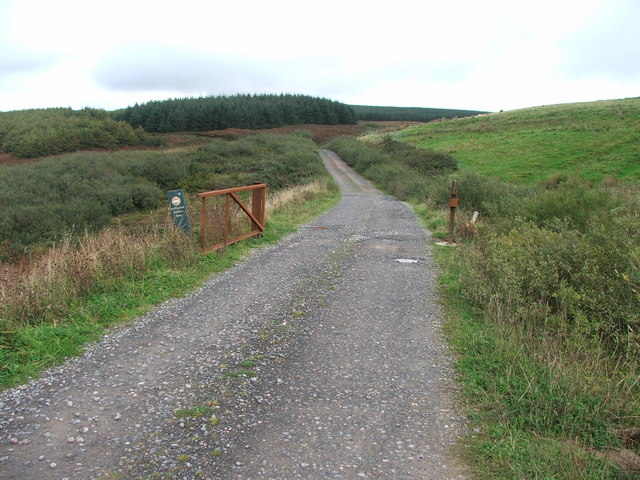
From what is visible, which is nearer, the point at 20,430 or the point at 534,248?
the point at 20,430

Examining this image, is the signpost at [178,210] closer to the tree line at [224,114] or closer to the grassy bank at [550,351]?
the grassy bank at [550,351]

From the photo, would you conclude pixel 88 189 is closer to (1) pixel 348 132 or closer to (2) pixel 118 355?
(2) pixel 118 355

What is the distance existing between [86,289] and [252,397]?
364 centimetres

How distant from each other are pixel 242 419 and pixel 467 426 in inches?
69.0

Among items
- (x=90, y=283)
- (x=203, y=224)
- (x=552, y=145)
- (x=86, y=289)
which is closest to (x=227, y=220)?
(x=203, y=224)

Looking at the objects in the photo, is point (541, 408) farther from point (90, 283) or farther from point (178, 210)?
point (178, 210)

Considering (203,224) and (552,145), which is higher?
(552,145)

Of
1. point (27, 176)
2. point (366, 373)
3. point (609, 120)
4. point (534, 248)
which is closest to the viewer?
point (366, 373)

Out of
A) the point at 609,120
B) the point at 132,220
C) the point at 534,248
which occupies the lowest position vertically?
the point at 132,220

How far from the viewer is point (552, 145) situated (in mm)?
36938

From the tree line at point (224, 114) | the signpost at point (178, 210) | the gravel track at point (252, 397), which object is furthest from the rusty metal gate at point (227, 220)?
the tree line at point (224, 114)

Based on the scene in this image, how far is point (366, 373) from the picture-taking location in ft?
14.6

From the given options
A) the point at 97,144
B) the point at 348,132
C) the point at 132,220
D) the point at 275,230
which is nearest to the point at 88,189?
the point at 132,220

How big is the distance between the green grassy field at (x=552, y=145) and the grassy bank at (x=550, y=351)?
23509mm
